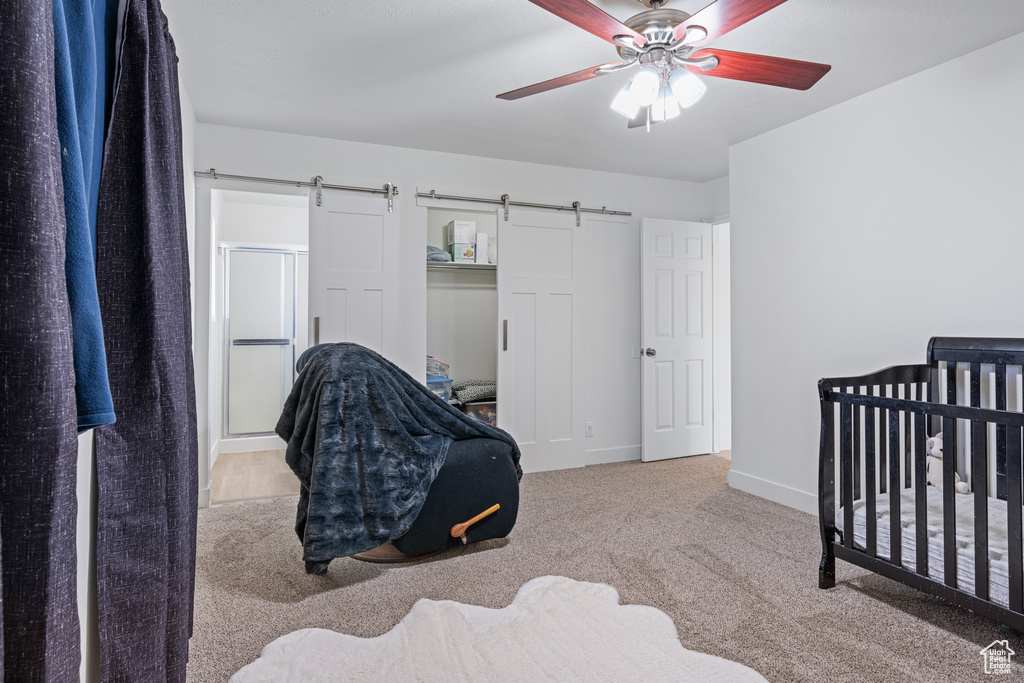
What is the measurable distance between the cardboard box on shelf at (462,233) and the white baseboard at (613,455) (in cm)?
196

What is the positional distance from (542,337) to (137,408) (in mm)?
3317

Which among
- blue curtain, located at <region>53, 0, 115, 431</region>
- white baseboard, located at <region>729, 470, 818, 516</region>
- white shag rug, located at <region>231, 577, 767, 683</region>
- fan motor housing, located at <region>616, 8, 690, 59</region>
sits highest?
fan motor housing, located at <region>616, 8, 690, 59</region>

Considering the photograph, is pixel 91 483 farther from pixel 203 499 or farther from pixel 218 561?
pixel 203 499

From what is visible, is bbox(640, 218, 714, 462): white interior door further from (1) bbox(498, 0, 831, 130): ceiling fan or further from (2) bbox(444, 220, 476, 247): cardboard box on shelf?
(1) bbox(498, 0, 831, 130): ceiling fan

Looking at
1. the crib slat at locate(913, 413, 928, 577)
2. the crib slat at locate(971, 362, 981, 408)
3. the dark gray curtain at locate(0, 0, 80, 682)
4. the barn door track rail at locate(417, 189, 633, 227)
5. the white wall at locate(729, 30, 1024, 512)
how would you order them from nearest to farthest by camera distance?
the dark gray curtain at locate(0, 0, 80, 682)
the crib slat at locate(913, 413, 928, 577)
the crib slat at locate(971, 362, 981, 408)
the white wall at locate(729, 30, 1024, 512)
the barn door track rail at locate(417, 189, 633, 227)

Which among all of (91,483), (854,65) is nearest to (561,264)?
(854,65)

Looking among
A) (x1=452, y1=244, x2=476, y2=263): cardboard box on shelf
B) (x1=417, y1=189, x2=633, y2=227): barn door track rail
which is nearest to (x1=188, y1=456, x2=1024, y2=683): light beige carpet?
(x1=452, y1=244, x2=476, y2=263): cardboard box on shelf

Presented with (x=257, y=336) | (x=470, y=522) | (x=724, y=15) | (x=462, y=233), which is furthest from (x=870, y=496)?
(x=257, y=336)

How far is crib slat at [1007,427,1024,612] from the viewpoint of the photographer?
161cm

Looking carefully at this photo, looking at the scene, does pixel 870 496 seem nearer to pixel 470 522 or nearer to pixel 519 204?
pixel 470 522

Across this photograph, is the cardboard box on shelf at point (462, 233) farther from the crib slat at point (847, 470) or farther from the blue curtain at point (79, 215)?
the blue curtain at point (79, 215)

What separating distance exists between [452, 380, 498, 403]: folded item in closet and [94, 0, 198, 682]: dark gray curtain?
3.13 meters

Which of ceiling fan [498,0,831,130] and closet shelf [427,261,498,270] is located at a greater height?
ceiling fan [498,0,831,130]

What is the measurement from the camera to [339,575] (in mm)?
2361
